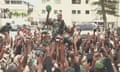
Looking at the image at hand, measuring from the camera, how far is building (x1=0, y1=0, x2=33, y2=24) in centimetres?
8666

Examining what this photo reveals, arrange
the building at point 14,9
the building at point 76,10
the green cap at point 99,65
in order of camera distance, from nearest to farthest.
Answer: the green cap at point 99,65
the building at point 76,10
the building at point 14,9

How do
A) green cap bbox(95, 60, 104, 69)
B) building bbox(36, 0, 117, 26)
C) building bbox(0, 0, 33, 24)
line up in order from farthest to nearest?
building bbox(0, 0, 33, 24)
building bbox(36, 0, 117, 26)
green cap bbox(95, 60, 104, 69)

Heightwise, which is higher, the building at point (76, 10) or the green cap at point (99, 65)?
the green cap at point (99, 65)

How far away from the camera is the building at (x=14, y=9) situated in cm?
8666

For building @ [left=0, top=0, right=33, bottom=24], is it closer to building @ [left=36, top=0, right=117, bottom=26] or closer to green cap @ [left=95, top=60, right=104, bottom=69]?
building @ [left=36, top=0, right=117, bottom=26]

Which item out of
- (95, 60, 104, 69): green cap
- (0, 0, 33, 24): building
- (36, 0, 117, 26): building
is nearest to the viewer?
(95, 60, 104, 69): green cap

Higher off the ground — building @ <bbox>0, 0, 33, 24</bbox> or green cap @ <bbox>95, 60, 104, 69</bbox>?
green cap @ <bbox>95, 60, 104, 69</bbox>

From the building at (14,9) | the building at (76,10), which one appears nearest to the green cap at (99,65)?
the building at (76,10)

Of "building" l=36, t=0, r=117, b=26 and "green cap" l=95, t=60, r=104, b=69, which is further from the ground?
"green cap" l=95, t=60, r=104, b=69

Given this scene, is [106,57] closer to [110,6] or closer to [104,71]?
[104,71]

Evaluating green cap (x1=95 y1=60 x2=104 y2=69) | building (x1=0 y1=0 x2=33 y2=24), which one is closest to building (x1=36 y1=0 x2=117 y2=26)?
building (x1=0 y1=0 x2=33 y2=24)

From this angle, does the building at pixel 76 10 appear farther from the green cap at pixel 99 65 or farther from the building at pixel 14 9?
the green cap at pixel 99 65

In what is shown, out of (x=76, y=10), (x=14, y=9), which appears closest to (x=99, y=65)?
(x=76, y=10)

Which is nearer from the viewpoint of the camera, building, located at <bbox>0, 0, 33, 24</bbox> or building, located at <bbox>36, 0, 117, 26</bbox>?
building, located at <bbox>36, 0, 117, 26</bbox>
